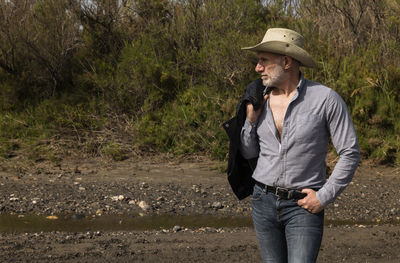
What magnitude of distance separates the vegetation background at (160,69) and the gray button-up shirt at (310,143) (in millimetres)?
6907

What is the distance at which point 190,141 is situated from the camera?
1044 cm

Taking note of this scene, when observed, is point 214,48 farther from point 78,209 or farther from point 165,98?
point 78,209

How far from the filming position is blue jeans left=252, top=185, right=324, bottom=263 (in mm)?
3049

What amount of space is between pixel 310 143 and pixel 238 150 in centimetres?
47

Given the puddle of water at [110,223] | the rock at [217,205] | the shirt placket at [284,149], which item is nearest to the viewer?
the shirt placket at [284,149]

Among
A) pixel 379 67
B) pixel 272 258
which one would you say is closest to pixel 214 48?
pixel 379 67

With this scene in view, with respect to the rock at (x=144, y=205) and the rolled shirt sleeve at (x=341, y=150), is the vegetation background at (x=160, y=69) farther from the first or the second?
the rolled shirt sleeve at (x=341, y=150)

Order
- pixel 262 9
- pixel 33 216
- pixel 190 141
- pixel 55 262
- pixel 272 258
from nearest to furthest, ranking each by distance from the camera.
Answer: pixel 272 258
pixel 55 262
pixel 33 216
pixel 190 141
pixel 262 9

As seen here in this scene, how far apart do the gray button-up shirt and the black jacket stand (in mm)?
93

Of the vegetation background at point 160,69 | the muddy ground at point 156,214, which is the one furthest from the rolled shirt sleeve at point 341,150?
the vegetation background at point 160,69

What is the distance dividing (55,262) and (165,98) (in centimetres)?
638

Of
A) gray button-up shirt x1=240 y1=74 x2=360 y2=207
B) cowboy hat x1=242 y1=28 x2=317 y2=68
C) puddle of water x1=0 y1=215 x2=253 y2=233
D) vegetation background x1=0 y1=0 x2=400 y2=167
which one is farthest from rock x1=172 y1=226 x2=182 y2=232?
cowboy hat x1=242 y1=28 x2=317 y2=68

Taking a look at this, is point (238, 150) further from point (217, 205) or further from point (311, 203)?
point (217, 205)

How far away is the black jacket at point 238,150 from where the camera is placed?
323 centimetres
